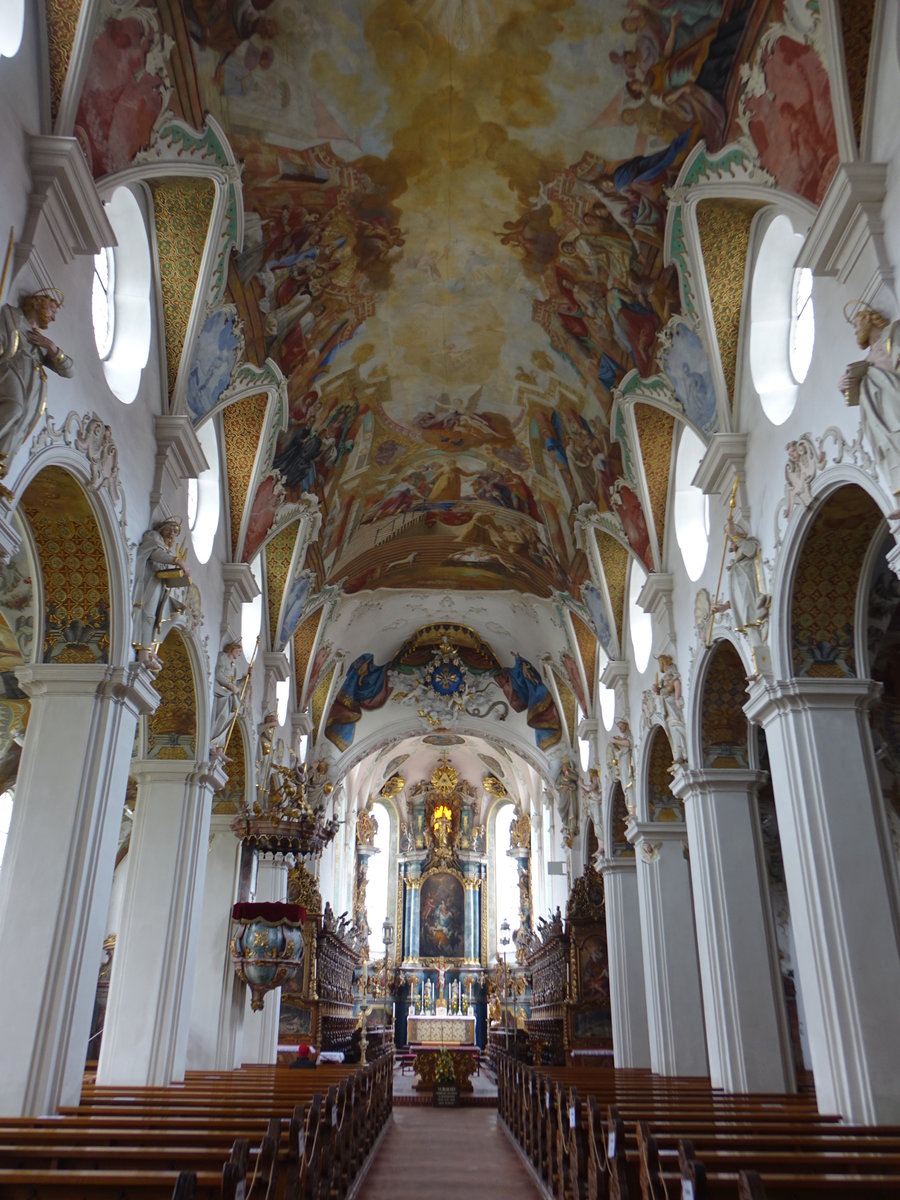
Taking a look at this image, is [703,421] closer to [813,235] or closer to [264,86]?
[813,235]

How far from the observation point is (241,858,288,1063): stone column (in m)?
15.8

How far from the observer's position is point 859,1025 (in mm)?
7555

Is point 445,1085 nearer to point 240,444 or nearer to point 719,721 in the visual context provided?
point 719,721

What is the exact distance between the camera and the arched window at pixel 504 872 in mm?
35875

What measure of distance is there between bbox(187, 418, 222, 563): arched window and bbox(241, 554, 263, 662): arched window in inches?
97.2

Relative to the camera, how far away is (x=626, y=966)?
16.8 metres

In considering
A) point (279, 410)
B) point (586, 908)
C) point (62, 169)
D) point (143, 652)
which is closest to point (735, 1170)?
point (143, 652)

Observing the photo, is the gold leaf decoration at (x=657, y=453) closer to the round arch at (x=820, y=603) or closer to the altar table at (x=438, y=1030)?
the round arch at (x=820, y=603)

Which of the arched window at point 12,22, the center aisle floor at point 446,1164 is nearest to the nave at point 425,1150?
the center aisle floor at point 446,1164

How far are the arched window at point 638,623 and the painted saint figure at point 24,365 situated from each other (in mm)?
10589

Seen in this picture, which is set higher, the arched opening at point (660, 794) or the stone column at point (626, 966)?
the arched opening at point (660, 794)

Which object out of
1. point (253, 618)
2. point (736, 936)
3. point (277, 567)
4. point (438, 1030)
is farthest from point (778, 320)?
point (438, 1030)

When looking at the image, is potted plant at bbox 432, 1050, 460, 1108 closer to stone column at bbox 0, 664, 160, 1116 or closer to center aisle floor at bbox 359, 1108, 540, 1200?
center aisle floor at bbox 359, 1108, 540, 1200

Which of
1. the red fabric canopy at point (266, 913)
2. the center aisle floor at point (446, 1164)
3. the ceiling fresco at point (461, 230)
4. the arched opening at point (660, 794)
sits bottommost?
the center aisle floor at point (446, 1164)
